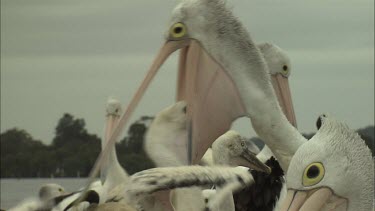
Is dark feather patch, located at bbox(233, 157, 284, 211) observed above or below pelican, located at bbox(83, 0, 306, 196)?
below

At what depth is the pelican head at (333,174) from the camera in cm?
475

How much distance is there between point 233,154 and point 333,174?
2464 millimetres

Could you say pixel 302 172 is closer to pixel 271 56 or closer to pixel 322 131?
pixel 322 131

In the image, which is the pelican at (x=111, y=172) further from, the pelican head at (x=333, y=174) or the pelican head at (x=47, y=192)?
the pelican head at (x=333, y=174)

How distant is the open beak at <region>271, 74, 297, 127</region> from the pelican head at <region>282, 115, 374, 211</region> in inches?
116

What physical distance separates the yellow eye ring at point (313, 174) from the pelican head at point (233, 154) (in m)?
2.31

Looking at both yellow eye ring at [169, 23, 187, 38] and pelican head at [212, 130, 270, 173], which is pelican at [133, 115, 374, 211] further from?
pelican head at [212, 130, 270, 173]

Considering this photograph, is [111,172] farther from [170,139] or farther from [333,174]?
[333,174]

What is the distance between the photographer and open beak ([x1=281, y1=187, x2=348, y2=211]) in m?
4.73

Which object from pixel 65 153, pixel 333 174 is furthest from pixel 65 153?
pixel 333 174

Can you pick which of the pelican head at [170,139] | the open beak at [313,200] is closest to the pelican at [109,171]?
the pelican head at [170,139]

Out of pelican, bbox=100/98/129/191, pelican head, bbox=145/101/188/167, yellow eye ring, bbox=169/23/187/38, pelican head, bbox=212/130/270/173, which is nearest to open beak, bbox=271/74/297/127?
pelican head, bbox=212/130/270/173

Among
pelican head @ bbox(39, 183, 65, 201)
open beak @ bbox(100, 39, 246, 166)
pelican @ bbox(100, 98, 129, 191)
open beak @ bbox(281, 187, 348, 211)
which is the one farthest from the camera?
pelican @ bbox(100, 98, 129, 191)

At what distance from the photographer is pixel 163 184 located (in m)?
4.11
